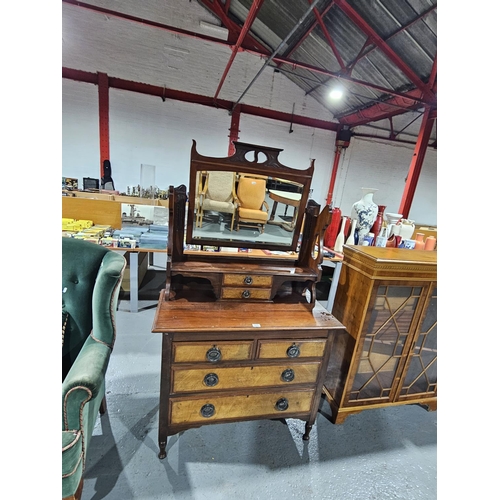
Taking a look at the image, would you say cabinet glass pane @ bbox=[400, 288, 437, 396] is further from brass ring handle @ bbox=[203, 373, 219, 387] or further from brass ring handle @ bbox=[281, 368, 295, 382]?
brass ring handle @ bbox=[203, 373, 219, 387]

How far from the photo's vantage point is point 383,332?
167 centimetres

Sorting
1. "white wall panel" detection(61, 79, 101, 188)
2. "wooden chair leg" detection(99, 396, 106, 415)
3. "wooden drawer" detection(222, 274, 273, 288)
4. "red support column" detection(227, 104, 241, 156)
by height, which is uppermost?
"red support column" detection(227, 104, 241, 156)

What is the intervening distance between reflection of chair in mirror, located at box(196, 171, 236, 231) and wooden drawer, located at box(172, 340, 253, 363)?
0.66m

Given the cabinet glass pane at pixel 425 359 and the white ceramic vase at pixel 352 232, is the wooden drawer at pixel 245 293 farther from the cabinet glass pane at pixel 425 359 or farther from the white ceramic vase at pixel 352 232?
the white ceramic vase at pixel 352 232

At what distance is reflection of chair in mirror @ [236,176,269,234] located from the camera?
153 centimetres

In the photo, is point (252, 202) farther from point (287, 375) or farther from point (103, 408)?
point (103, 408)

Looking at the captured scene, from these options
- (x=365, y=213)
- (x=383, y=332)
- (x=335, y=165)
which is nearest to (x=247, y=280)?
(x=383, y=332)

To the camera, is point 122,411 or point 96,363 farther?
→ point 122,411

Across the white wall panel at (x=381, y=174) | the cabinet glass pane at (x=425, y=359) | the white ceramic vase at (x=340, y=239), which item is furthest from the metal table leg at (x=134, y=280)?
the white wall panel at (x=381, y=174)

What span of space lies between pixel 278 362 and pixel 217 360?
13.2 inches

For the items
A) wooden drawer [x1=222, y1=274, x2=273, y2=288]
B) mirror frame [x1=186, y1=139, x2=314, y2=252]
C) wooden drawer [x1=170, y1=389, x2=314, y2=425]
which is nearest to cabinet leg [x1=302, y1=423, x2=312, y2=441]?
wooden drawer [x1=170, y1=389, x2=314, y2=425]

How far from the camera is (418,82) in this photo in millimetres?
4180
